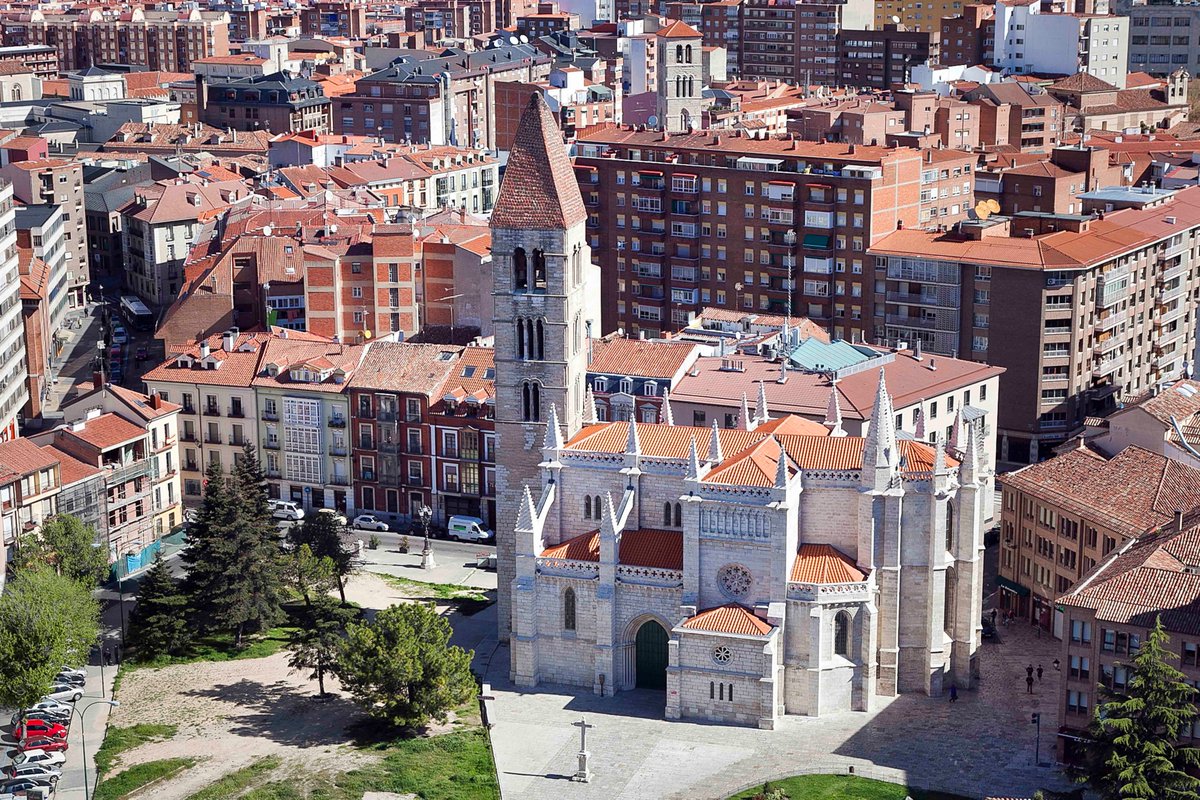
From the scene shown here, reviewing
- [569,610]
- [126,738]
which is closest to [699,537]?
[569,610]

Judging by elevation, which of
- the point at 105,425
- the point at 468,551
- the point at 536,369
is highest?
the point at 536,369

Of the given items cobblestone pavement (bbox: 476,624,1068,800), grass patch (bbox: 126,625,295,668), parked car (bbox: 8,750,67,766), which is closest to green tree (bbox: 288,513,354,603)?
grass patch (bbox: 126,625,295,668)

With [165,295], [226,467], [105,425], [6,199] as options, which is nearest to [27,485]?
[105,425]

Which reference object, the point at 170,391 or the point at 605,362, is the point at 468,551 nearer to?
the point at 605,362

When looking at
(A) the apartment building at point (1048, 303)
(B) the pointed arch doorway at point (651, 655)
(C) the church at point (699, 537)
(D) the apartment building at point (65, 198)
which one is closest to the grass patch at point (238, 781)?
(C) the church at point (699, 537)

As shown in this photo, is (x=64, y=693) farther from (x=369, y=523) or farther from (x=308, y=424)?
(x=308, y=424)

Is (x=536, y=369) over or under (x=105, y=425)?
over

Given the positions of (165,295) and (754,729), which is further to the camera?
(165,295)

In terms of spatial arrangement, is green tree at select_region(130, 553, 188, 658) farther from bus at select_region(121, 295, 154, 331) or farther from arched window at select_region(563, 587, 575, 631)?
bus at select_region(121, 295, 154, 331)
